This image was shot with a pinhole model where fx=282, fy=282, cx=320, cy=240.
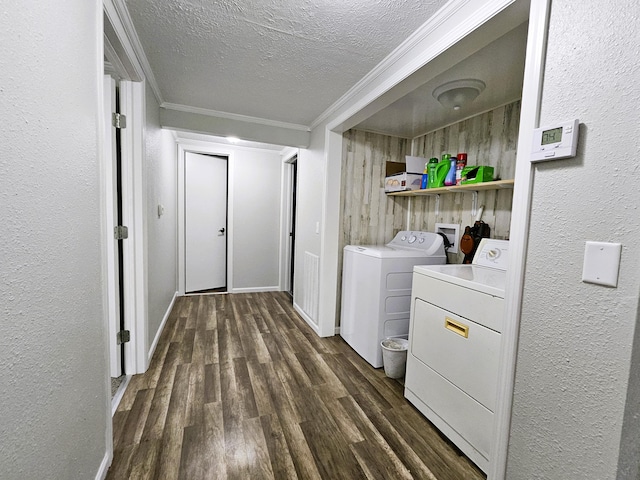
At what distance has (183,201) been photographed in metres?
3.82

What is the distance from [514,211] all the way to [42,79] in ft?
4.87

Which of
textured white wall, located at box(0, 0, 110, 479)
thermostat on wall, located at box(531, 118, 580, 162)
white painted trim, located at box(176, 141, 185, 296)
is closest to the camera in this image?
textured white wall, located at box(0, 0, 110, 479)

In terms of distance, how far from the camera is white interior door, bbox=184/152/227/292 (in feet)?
12.7

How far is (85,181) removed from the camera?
1025 mm

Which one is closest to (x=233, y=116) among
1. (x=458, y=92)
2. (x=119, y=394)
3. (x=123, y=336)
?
(x=458, y=92)

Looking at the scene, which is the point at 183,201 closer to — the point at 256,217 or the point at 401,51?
the point at 256,217

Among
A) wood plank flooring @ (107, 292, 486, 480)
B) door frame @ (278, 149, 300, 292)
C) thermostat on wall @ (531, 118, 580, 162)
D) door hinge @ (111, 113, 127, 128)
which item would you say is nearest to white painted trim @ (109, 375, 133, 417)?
wood plank flooring @ (107, 292, 486, 480)

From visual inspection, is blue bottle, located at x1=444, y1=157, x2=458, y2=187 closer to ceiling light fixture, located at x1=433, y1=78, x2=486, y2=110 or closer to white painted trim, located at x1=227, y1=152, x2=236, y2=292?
ceiling light fixture, located at x1=433, y1=78, x2=486, y2=110

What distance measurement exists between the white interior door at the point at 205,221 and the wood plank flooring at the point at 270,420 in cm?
163

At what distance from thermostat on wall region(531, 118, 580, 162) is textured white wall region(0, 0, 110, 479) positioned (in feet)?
4.64

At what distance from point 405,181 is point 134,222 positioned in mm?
2206

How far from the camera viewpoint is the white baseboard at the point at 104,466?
1.16 meters

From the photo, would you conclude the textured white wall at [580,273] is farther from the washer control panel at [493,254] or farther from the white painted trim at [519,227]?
the washer control panel at [493,254]

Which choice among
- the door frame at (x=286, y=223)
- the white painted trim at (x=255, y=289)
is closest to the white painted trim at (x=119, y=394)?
the white painted trim at (x=255, y=289)
